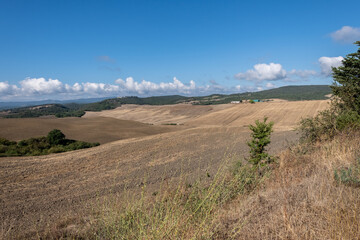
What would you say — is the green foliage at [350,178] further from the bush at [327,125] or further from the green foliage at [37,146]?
the green foliage at [37,146]

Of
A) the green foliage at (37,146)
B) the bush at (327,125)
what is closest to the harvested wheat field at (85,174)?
the bush at (327,125)

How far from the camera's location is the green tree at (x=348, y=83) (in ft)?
45.2

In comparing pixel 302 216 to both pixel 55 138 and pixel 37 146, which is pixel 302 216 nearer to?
pixel 37 146

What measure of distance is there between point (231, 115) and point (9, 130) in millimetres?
60345

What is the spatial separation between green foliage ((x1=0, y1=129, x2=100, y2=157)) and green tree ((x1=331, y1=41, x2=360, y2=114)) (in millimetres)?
31386

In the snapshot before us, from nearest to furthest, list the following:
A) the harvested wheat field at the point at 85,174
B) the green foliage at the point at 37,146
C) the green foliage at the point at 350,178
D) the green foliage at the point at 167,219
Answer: the green foliage at the point at 167,219
the green foliage at the point at 350,178
the harvested wheat field at the point at 85,174
the green foliage at the point at 37,146

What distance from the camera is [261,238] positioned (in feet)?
9.18

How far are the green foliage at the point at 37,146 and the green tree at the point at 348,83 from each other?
31386mm

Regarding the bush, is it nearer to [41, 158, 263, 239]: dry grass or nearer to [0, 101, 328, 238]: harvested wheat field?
[0, 101, 328, 238]: harvested wheat field

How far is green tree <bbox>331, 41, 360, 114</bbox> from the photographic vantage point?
1378cm

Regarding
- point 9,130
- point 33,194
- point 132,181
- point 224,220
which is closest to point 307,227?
point 224,220

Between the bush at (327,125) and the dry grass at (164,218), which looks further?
the bush at (327,125)

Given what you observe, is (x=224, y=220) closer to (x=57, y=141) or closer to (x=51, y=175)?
(x=51, y=175)

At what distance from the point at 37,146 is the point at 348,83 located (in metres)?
36.2
